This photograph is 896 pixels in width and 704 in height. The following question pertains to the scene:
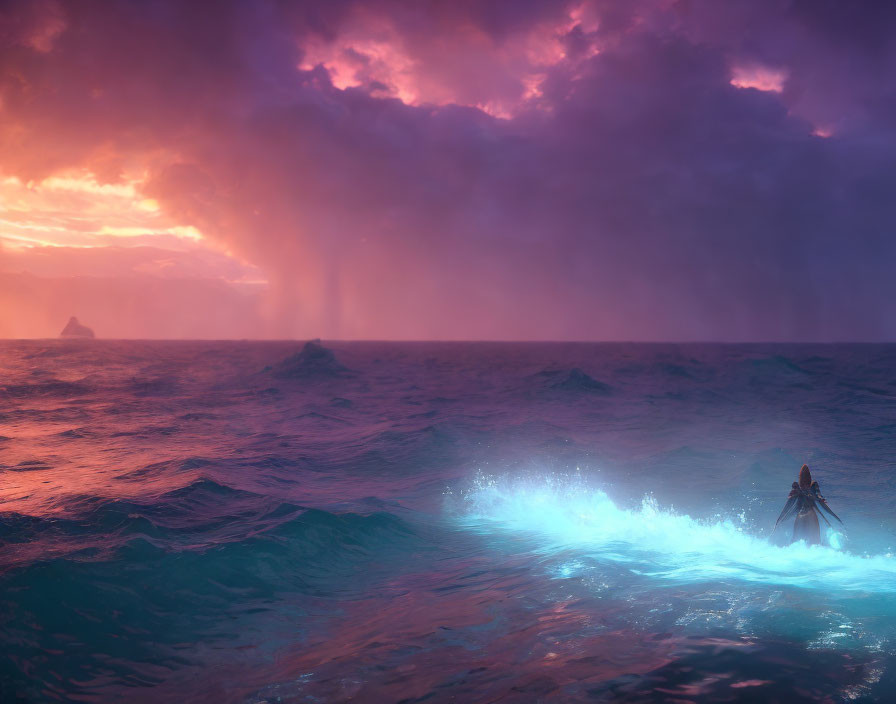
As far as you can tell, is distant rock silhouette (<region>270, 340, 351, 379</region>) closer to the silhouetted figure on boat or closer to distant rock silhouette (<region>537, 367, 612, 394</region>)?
distant rock silhouette (<region>537, 367, 612, 394</region>)

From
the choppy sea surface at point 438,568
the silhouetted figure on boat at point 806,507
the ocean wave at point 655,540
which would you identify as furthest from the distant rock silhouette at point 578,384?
the silhouetted figure on boat at point 806,507

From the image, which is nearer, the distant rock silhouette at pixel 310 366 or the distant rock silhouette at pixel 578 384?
the distant rock silhouette at pixel 578 384

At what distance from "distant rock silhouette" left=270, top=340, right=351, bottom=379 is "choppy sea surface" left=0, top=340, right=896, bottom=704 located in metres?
33.8

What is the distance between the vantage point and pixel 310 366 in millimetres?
61594

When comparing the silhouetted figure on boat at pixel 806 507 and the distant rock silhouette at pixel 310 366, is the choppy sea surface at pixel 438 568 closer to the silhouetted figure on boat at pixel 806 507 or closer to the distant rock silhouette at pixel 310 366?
the silhouetted figure on boat at pixel 806 507

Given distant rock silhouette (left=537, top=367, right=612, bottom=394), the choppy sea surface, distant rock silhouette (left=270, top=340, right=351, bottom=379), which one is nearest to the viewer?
the choppy sea surface

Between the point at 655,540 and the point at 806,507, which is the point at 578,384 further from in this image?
the point at 806,507

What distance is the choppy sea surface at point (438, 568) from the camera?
244 inches

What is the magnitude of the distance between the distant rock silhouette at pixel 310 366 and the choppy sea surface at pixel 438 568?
111 feet

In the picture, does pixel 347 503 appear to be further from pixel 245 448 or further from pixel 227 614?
pixel 245 448

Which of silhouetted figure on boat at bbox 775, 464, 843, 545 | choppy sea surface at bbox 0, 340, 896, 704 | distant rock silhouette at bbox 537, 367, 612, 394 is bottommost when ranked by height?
choppy sea surface at bbox 0, 340, 896, 704

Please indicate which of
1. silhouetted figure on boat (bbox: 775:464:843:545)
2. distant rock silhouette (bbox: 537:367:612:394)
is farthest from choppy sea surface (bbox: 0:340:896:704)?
distant rock silhouette (bbox: 537:367:612:394)

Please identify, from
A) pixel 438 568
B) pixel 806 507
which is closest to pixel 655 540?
pixel 806 507

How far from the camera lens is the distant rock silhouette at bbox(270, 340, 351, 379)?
58031mm
